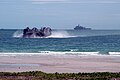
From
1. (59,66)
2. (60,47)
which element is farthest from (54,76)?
(60,47)

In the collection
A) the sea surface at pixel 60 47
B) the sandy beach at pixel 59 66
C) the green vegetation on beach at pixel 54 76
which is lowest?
the green vegetation on beach at pixel 54 76

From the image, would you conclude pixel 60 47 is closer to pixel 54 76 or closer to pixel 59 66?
pixel 59 66

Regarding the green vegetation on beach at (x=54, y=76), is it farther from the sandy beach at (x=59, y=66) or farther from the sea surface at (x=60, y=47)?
the sea surface at (x=60, y=47)

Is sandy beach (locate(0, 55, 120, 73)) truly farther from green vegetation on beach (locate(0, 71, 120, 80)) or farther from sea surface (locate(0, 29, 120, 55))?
sea surface (locate(0, 29, 120, 55))

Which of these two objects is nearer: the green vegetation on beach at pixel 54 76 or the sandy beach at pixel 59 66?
the green vegetation on beach at pixel 54 76

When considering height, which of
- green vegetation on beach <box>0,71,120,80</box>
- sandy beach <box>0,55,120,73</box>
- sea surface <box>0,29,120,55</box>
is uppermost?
sea surface <box>0,29,120,55</box>

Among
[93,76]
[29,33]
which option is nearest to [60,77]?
[93,76]

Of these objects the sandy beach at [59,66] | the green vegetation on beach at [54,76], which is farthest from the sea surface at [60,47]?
the green vegetation on beach at [54,76]

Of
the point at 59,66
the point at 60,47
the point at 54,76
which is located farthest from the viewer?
the point at 60,47

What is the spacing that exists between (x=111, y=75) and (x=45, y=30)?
96174 millimetres

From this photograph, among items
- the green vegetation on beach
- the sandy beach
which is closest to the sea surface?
the sandy beach

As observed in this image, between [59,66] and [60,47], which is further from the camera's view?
[60,47]

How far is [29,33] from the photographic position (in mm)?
112000

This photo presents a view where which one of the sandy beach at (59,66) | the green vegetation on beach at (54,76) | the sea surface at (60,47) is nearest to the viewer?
the green vegetation on beach at (54,76)
